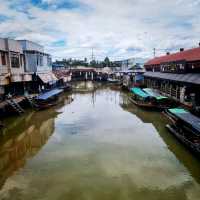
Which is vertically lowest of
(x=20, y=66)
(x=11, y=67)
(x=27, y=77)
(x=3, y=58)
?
(x=27, y=77)

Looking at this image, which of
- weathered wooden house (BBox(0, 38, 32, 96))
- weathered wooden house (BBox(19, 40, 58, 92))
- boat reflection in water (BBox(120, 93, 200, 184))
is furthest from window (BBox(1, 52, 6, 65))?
boat reflection in water (BBox(120, 93, 200, 184))

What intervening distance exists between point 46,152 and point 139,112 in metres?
15.0

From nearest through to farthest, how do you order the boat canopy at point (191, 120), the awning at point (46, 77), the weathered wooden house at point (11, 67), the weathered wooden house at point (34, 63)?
the boat canopy at point (191, 120), the weathered wooden house at point (11, 67), the weathered wooden house at point (34, 63), the awning at point (46, 77)

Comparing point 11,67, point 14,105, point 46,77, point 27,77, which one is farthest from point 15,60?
point 46,77

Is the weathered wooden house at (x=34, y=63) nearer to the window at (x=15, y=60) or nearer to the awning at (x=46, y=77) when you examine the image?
Result: the awning at (x=46, y=77)

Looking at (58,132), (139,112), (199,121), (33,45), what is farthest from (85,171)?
(33,45)

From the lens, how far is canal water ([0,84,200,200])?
1038 centimetres

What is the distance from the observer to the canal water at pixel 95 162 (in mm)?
10375

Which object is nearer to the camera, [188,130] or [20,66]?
[188,130]

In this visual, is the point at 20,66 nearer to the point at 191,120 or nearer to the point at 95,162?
the point at 95,162

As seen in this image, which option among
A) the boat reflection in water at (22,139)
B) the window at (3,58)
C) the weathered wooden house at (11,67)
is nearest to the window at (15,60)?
the weathered wooden house at (11,67)

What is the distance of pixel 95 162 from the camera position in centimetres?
1343

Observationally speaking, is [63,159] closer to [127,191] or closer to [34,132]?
[127,191]

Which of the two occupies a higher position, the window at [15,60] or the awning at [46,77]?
the window at [15,60]
